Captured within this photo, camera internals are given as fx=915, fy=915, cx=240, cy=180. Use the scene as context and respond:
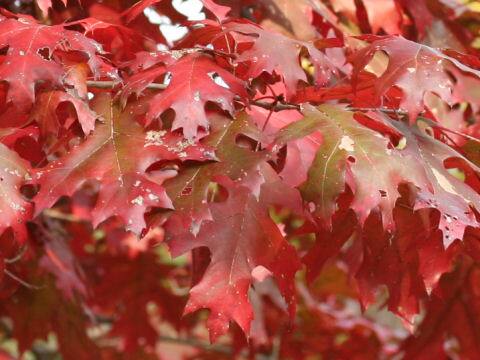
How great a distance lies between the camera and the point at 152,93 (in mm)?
1438

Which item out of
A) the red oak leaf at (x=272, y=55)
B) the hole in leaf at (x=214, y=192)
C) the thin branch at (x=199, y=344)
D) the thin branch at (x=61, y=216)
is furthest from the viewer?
the thin branch at (x=199, y=344)

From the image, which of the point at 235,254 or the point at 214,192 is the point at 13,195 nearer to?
the point at 235,254

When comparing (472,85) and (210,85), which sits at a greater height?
(210,85)

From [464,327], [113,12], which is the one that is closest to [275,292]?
[464,327]

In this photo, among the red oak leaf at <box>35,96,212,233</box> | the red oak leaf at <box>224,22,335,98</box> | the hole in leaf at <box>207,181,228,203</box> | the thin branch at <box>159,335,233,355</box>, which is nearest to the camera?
the red oak leaf at <box>35,96,212,233</box>

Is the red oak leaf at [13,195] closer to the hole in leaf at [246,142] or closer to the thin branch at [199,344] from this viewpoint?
the hole in leaf at [246,142]

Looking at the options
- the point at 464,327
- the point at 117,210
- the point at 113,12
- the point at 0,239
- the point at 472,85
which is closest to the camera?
the point at 117,210

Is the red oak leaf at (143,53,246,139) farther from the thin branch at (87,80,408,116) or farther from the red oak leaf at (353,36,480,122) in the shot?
the red oak leaf at (353,36,480,122)

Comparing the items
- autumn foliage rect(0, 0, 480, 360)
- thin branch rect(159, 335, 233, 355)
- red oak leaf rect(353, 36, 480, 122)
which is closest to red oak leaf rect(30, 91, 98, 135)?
autumn foliage rect(0, 0, 480, 360)

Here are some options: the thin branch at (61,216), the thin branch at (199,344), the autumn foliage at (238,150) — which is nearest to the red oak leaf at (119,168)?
the autumn foliage at (238,150)

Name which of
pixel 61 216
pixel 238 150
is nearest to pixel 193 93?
pixel 238 150

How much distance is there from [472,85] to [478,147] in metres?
0.59

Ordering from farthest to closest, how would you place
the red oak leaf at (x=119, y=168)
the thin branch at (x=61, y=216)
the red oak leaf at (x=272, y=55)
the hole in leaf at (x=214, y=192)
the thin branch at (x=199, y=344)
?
the thin branch at (x=199, y=344)
the thin branch at (x=61, y=216)
the hole in leaf at (x=214, y=192)
the red oak leaf at (x=272, y=55)
the red oak leaf at (x=119, y=168)

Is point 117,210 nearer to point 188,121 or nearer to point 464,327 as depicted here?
point 188,121
